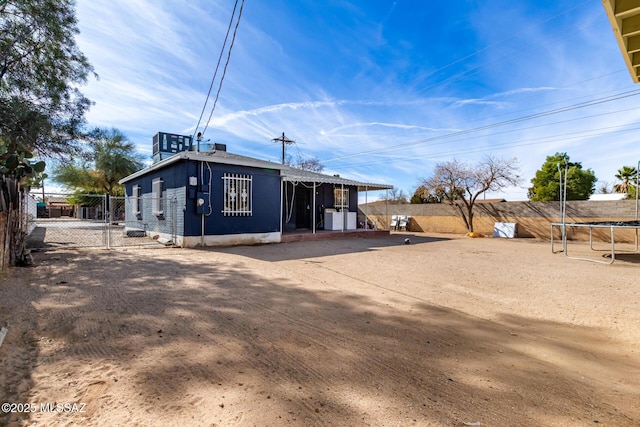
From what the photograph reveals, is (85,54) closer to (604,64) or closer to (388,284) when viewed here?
(388,284)

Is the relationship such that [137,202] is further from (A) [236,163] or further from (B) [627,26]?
(B) [627,26]

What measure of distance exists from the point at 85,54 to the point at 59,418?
34.7ft

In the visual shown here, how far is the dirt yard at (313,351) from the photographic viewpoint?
1.74 metres

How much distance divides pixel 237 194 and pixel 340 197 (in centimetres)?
667

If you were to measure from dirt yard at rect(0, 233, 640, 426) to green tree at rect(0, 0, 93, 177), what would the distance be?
→ 3.98 meters

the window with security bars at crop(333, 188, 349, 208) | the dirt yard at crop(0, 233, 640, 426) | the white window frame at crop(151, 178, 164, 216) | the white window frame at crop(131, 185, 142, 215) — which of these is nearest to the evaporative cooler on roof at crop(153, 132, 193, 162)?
the white window frame at crop(151, 178, 164, 216)

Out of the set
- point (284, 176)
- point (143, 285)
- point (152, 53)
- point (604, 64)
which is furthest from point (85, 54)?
point (604, 64)

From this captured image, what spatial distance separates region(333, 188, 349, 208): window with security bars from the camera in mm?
15461

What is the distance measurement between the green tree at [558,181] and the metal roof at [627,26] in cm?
3036

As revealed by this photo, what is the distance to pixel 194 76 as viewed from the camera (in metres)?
9.34

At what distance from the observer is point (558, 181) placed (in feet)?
91.8

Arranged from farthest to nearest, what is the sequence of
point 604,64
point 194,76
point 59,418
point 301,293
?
point 604,64
point 194,76
point 301,293
point 59,418

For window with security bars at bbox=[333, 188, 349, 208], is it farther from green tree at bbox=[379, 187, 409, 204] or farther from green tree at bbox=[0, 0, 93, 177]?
green tree at bbox=[379, 187, 409, 204]

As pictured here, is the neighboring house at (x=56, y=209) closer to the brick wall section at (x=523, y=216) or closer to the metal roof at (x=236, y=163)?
the metal roof at (x=236, y=163)
